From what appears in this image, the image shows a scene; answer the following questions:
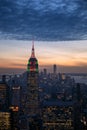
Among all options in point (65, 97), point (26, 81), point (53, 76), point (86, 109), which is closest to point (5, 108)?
point (86, 109)

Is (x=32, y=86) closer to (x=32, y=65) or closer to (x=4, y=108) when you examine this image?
(x=32, y=65)

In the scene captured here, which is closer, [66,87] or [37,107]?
[37,107]

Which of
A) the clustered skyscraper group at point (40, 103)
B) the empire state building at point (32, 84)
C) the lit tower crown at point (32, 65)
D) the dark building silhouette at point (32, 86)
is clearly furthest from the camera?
the lit tower crown at point (32, 65)

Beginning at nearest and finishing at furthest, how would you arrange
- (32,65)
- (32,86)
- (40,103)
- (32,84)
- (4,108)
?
(4,108), (40,103), (32,86), (32,84), (32,65)

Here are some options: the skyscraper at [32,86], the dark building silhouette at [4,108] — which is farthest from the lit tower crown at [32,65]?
the dark building silhouette at [4,108]

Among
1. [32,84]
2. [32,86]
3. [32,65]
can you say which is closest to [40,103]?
[32,86]

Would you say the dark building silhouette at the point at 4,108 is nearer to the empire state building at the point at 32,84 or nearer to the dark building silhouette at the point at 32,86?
the dark building silhouette at the point at 32,86

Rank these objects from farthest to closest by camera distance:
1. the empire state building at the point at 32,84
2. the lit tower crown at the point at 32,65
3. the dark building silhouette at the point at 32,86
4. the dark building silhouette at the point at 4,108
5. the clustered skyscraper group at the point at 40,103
→ the lit tower crown at the point at 32,65 < the empire state building at the point at 32,84 < the dark building silhouette at the point at 32,86 < the clustered skyscraper group at the point at 40,103 < the dark building silhouette at the point at 4,108

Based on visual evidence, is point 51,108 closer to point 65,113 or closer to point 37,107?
point 65,113
